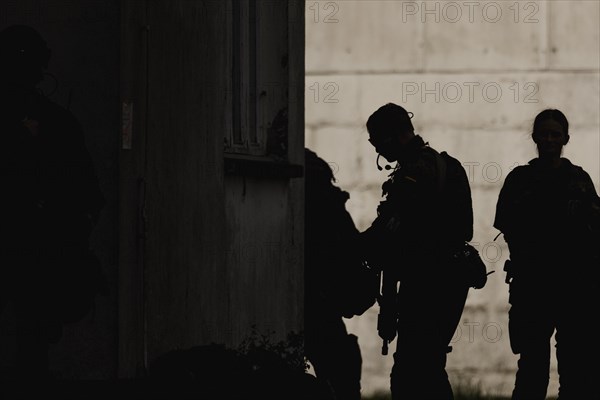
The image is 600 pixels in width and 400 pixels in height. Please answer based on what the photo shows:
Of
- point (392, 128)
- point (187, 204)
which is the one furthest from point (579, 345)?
point (187, 204)

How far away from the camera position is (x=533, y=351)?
34.5 feet

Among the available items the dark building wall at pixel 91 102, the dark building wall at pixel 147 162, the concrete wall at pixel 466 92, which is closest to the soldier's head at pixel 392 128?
the dark building wall at pixel 147 162

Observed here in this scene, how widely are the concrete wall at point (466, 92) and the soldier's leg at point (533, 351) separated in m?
4.49

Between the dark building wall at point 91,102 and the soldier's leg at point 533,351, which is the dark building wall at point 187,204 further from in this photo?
the soldier's leg at point 533,351

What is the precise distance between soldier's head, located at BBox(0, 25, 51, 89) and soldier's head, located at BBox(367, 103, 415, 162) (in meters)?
2.38

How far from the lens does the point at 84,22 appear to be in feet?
29.8

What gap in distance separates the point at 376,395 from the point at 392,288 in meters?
4.66

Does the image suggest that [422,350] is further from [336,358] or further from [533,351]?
[336,358]

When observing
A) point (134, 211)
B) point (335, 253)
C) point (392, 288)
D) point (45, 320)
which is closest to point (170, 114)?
point (134, 211)

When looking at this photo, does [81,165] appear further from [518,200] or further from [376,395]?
[376,395]

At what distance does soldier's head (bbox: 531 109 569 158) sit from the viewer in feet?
34.6

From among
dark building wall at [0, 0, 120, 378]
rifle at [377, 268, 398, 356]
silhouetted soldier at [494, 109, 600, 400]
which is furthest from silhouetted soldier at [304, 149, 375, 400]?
dark building wall at [0, 0, 120, 378]

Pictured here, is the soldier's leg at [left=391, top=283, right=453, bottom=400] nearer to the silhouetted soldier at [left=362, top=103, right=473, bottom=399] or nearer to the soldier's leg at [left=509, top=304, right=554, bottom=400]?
the silhouetted soldier at [left=362, top=103, right=473, bottom=399]

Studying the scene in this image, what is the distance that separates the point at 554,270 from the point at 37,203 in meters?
3.18
